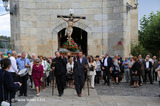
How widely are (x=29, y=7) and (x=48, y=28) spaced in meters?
2.17

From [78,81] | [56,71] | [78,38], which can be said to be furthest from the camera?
[78,38]

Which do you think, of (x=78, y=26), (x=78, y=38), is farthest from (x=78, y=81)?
(x=78, y=38)

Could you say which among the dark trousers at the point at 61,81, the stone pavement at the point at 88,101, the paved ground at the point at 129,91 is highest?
the dark trousers at the point at 61,81

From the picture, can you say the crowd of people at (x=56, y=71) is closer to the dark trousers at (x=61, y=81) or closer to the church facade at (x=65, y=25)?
the dark trousers at (x=61, y=81)

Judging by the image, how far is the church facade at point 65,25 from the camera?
49.8ft

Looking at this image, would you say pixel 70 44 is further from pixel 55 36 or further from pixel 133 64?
pixel 133 64

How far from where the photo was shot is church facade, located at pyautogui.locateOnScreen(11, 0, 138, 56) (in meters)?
15.2

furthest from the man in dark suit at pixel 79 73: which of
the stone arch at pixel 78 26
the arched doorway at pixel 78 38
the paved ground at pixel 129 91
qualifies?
the arched doorway at pixel 78 38

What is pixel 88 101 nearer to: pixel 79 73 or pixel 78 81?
pixel 78 81

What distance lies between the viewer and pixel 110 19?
606 inches

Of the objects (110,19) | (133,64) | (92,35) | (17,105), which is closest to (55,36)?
(92,35)

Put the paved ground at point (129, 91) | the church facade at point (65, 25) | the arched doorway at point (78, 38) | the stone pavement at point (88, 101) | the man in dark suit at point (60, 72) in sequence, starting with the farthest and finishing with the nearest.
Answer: the arched doorway at point (78, 38) < the church facade at point (65, 25) < the paved ground at point (129, 91) < the man in dark suit at point (60, 72) < the stone pavement at point (88, 101)

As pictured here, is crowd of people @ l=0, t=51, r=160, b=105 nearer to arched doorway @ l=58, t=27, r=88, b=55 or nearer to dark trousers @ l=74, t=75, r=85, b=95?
dark trousers @ l=74, t=75, r=85, b=95

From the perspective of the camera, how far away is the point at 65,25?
611 inches
